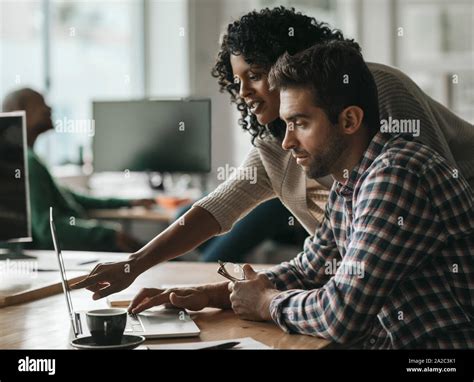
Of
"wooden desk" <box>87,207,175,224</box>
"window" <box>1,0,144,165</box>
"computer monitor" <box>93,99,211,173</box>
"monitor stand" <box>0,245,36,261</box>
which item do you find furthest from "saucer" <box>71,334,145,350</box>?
"window" <box>1,0,144,165</box>

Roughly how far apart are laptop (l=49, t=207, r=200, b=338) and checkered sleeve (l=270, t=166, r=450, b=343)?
229 millimetres

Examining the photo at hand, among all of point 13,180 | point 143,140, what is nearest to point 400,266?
point 13,180

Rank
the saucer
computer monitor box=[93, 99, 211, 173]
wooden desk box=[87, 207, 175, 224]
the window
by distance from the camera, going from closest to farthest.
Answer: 1. the saucer
2. computer monitor box=[93, 99, 211, 173]
3. wooden desk box=[87, 207, 175, 224]
4. the window

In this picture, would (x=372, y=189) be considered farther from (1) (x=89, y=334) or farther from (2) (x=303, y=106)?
(1) (x=89, y=334)

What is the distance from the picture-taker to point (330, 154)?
1357 mm

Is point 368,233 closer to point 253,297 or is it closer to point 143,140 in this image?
point 253,297

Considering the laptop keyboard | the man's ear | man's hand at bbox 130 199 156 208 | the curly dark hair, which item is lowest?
man's hand at bbox 130 199 156 208

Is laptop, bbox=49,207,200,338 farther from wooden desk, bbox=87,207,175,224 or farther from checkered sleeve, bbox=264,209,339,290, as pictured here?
wooden desk, bbox=87,207,175,224

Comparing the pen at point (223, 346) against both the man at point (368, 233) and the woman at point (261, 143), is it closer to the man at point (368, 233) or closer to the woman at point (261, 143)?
the man at point (368, 233)

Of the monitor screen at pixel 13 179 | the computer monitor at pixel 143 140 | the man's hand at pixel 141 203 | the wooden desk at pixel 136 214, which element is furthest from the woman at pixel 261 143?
the man's hand at pixel 141 203

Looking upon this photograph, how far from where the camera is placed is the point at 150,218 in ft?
12.0

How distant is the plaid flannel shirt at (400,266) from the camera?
1.19 meters

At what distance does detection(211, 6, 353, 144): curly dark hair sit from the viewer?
1658 millimetres

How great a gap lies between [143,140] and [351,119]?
1.88 meters
